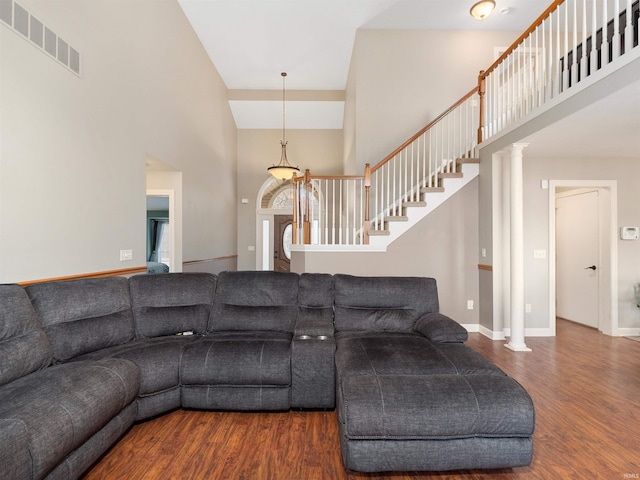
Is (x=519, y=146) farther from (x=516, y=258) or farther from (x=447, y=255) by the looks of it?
(x=447, y=255)

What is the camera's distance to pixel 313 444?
2.04 meters

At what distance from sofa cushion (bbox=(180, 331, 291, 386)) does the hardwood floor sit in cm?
28

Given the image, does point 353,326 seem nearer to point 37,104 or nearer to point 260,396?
point 260,396

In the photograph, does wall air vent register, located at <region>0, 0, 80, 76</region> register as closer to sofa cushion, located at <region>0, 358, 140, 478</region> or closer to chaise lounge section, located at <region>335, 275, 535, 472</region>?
sofa cushion, located at <region>0, 358, 140, 478</region>

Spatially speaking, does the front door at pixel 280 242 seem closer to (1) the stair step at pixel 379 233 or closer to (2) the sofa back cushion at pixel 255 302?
(1) the stair step at pixel 379 233

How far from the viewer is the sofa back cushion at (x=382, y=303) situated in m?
2.83

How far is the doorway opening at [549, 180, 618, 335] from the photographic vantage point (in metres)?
4.62

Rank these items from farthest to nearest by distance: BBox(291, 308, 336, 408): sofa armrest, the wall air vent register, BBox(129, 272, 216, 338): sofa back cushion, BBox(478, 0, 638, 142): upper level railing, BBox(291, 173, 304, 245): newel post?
1. BBox(291, 173, 304, 245): newel post
2. BBox(129, 272, 216, 338): sofa back cushion
3. BBox(478, 0, 638, 142): upper level railing
4. BBox(291, 308, 336, 408): sofa armrest
5. the wall air vent register

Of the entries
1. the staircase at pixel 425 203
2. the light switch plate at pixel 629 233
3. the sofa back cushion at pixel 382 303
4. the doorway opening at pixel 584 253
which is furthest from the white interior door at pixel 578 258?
the sofa back cushion at pixel 382 303

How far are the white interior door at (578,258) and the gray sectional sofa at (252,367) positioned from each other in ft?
12.1

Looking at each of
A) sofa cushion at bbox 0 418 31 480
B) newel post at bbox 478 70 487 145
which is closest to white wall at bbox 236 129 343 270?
newel post at bbox 478 70 487 145

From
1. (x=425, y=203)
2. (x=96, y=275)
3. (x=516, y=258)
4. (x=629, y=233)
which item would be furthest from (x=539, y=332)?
(x=96, y=275)

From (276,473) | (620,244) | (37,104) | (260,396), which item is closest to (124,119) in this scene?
(37,104)

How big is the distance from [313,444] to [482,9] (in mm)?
5973
